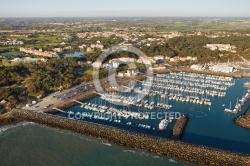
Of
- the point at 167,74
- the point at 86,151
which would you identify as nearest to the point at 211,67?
the point at 167,74

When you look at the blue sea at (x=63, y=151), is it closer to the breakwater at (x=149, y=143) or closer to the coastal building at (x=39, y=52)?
the breakwater at (x=149, y=143)

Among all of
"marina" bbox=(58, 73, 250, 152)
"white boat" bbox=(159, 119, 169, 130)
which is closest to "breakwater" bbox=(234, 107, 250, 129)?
"marina" bbox=(58, 73, 250, 152)

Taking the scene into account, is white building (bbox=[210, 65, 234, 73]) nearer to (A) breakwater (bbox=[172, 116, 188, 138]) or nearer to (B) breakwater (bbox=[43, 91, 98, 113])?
(A) breakwater (bbox=[172, 116, 188, 138])

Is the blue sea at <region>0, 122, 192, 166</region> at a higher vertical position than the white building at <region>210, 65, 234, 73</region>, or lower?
lower

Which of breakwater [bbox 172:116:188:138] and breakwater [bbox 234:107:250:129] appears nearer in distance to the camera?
breakwater [bbox 172:116:188:138]

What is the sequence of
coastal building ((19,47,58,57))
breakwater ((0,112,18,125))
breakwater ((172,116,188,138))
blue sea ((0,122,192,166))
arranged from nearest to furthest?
blue sea ((0,122,192,166)), breakwater ((172,116,188,138)), breakwater ((0,112,18,125)), coastal building ((19,47,58,57))

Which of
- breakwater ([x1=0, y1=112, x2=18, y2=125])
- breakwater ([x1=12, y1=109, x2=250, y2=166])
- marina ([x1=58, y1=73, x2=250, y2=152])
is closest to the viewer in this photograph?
breakwater ([x1=12, y1=109, x2=250, y2=166])

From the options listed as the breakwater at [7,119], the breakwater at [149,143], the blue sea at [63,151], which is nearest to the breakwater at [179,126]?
the breakwater at [149,143]
